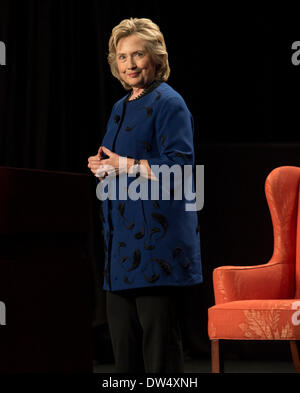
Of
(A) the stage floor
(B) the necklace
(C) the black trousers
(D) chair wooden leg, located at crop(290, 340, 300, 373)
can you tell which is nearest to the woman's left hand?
(B) the necklace

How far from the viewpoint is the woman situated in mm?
1733

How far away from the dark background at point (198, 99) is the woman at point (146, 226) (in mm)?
1829

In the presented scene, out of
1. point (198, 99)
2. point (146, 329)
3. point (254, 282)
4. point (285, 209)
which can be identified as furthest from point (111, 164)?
point (198, 99)

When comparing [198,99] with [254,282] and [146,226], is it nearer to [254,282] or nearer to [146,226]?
[254,282]

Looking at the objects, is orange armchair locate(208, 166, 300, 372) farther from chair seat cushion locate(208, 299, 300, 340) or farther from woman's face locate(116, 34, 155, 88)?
woman's face locate(116, 34, 155, 88)

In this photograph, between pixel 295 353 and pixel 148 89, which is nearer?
pixel 148 89

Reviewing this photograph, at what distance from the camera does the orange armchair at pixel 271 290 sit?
2.36 m

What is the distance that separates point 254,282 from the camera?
2621 mm

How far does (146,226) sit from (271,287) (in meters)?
1.07

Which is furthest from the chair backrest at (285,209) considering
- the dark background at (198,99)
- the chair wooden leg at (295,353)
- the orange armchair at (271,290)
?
the dark background at (198,99)

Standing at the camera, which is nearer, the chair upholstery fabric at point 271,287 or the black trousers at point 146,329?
the black trousers at point 146,329

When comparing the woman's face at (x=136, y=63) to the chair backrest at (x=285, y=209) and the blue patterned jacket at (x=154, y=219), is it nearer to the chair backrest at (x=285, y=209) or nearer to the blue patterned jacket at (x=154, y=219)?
the blue patterned jacket at (x=154, y=219)

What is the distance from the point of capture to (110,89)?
3914 millimetres

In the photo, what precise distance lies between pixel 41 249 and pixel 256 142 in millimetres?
2271
